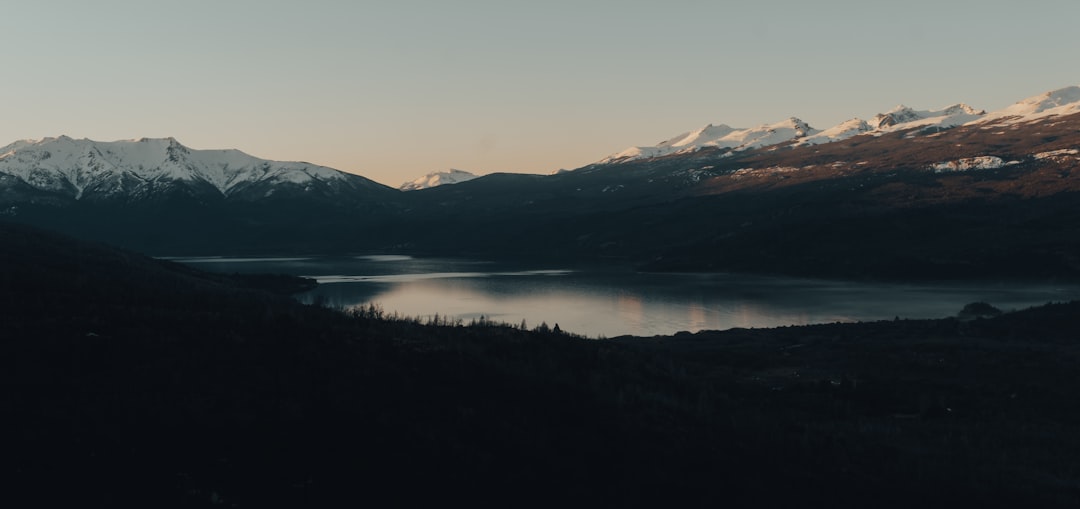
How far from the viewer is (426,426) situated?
2338 centimetres

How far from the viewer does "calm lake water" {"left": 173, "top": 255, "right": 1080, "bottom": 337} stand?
103m

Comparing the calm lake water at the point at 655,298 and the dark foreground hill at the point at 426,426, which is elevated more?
the dark foreground hill at the point at 426,426

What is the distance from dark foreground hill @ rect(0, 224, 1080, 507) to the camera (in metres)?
19.3

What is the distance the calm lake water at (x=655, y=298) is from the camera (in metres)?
103

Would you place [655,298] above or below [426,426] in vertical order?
below

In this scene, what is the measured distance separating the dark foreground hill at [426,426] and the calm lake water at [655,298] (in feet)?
172

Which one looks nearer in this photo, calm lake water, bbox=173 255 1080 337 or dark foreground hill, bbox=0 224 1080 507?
dark foreground hill, bbox=0 224 1080 507

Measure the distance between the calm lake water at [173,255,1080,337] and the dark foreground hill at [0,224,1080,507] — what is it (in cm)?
5248

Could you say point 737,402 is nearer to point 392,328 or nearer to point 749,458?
point 749,458

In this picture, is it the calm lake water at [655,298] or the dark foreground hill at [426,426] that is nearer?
the dark foreground hill at [426,426]

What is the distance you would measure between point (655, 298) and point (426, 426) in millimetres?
110613

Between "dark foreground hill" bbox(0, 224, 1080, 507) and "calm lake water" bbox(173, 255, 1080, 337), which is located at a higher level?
"dark foreground hill" bbox(0, 224, 1080, 507)

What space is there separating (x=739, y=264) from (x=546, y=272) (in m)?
43.4

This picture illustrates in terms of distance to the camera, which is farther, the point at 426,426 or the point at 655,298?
the point at 655,298
